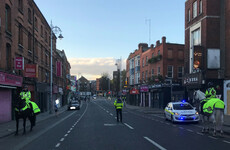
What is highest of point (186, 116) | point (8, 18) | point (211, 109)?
point (8, 18)

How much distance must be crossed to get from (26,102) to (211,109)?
340 inches

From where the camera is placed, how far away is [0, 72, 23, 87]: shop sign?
17.8 meters

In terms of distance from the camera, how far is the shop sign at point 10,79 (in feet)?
58.4

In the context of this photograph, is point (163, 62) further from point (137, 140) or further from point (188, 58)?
point (137, 140)

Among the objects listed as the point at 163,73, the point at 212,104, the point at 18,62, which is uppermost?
the point at 18,62

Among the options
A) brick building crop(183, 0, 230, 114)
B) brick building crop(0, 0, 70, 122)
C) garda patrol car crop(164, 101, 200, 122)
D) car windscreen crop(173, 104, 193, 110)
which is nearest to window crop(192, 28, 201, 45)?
brick building crop(183, 0, 230, 114)

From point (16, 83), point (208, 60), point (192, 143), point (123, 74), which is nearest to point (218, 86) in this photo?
point (208, 60)

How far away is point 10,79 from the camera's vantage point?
1931 cm

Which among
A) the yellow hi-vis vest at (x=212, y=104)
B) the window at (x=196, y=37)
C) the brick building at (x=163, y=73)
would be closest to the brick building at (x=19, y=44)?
the yellow hi-vis vest at (x=212, y=104)

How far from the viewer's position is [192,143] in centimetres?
961

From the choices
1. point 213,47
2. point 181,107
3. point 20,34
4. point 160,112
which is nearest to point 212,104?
point 181,107

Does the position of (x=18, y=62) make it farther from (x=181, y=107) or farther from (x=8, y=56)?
(x=181, y=107)

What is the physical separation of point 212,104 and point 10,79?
48.3 feet

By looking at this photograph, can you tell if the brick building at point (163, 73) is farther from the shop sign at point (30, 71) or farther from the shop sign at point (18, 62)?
the shop sign at point (18, 62)
